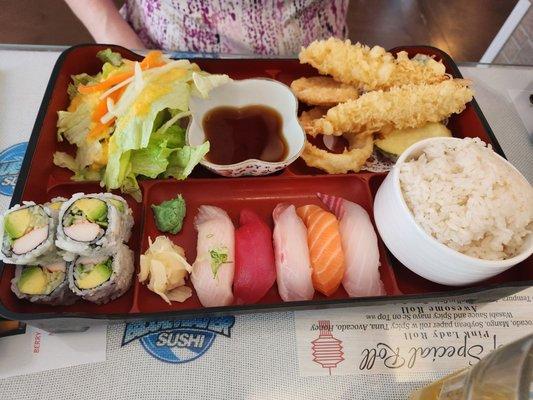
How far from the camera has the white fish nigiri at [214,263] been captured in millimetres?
1242

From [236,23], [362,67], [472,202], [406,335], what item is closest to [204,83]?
[236,23]

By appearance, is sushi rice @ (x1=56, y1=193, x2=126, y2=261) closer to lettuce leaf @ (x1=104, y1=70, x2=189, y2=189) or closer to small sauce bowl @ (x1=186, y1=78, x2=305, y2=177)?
lettuce leaf @ (x1=104, y1=70, x2=189, y2=189)

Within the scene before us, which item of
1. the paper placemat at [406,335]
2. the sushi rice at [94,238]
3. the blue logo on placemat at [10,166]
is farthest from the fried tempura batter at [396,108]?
the blue logo on placemat at [10,166]

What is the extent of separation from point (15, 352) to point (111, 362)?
0.27m

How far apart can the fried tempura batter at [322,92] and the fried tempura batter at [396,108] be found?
9cm

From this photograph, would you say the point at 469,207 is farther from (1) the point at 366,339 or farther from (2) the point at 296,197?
(2) the point at 296,197

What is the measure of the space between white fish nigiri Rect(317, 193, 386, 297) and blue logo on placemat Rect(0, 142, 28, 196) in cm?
116

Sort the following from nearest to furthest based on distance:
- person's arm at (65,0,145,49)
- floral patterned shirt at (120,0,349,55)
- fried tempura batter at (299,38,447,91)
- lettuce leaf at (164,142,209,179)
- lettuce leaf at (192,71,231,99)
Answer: lettuce leaf at (164,142,209,179) → lettuce leaf at (192,71,231,99) → fried tempura batter at (299,38,447,91) → floral patterned shirt at (120,0,349,55) → person's arm at (65,0,145,49)

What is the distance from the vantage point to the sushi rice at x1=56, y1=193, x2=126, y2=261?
44.9 inches

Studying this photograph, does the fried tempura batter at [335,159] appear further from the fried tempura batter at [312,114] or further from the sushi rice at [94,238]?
the sushi rice at [94,238]

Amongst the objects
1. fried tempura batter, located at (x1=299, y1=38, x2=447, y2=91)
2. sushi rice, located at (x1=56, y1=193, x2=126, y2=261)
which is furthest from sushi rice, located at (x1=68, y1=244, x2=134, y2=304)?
fried tempura batter, located at (x1=299, y1=38, x2=447, y2=91)

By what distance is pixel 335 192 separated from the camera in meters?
1.55

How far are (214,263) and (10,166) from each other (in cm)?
87

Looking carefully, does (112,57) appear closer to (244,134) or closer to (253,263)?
(244,134)
